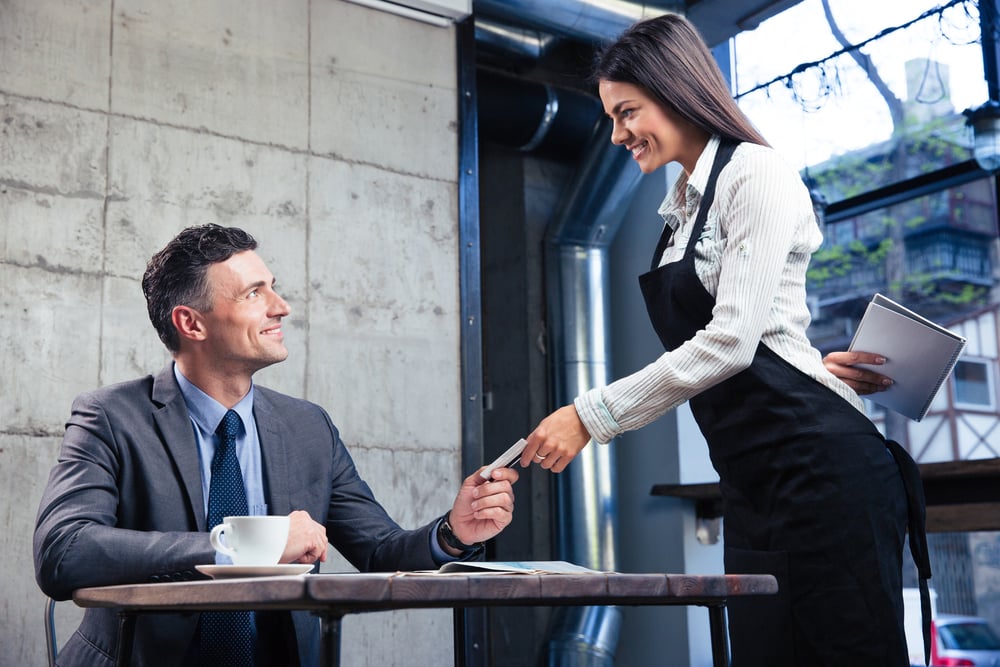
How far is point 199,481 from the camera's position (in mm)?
1780

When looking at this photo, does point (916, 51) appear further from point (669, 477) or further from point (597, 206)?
point (669, 477)

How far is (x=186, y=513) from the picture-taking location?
1.75m

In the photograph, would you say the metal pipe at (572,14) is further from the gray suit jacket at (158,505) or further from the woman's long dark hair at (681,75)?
the gray suit jacket at (158,505)

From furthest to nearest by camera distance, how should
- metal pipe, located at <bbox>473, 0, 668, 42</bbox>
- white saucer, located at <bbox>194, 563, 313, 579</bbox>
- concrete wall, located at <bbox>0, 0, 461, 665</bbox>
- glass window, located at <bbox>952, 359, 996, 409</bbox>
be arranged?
glass window, located at <bbox>952, 359, 996, 409</bbox> < metal pipe, located at <bbox>473, 0, 668, 42</bbox> < concrete wall, located at <bbox>0, 0, 461, 665</bbox> < white saucer, located at <bbox>194, 563, 313, 579</bbox>

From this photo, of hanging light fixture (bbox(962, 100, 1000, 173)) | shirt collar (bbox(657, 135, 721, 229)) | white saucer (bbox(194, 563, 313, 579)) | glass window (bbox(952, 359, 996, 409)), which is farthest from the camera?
glass window (bbox(952, 359, 996, 409))

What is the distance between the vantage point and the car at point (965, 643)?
7.38 meters

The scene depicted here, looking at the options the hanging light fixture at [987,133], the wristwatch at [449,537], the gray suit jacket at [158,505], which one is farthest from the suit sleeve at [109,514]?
the hanging light fixture at [987,133]

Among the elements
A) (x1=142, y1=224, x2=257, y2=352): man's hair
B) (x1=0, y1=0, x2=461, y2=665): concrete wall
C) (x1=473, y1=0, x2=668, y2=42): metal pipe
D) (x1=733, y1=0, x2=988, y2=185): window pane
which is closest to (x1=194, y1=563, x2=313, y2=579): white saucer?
(x1=142, y1=224, x2=257, y2=352): man's hair

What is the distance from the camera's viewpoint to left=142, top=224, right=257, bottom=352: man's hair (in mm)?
2082

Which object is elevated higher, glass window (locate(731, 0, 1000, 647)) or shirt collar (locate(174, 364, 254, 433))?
glass window (locate(731, 0, 1000, 647))

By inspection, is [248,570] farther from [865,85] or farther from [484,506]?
[865,85]

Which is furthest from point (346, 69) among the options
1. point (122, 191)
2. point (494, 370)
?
point (494, 370)

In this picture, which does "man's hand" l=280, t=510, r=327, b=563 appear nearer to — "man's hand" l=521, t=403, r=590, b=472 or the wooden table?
the wooden table

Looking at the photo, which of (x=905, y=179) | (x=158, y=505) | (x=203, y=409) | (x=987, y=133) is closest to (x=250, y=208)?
(x=203, y=409)
